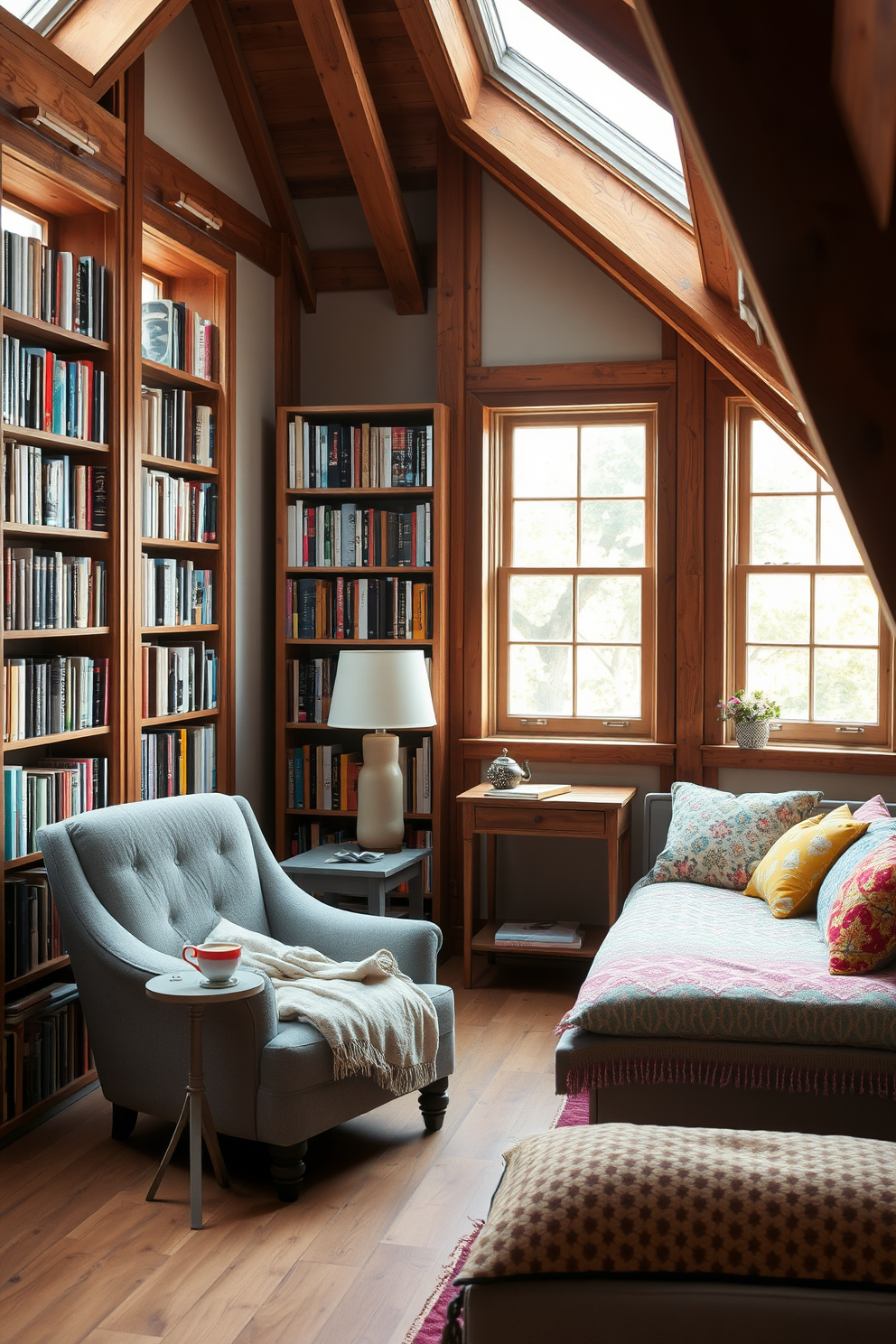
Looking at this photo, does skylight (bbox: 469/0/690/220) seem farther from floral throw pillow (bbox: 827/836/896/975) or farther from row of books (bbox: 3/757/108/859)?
row of books (bbox: 3/757/108/859)

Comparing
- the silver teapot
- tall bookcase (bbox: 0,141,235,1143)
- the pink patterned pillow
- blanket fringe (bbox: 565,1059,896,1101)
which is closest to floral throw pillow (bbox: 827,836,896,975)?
blanket fringe (bbox: 565,1059,896,1101)

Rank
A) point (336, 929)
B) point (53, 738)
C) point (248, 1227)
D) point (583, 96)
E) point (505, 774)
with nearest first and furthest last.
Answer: point (248, 1227)
point (53, 738)
point (336, 929)
point (583, 96)
point (505, 774)

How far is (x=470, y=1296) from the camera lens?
1793mm

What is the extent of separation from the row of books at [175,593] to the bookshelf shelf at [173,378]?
25.6 inches

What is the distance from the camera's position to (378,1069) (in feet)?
10.0

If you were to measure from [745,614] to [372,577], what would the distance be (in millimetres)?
1621

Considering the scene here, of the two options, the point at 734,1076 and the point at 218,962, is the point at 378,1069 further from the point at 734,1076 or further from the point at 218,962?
the point at 734,1076

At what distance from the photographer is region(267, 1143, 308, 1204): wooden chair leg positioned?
9.59ft

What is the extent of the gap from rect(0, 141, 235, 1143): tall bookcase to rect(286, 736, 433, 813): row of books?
66cm

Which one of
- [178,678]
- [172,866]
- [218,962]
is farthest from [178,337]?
[218,962]

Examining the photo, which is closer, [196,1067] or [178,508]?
[196,1067]

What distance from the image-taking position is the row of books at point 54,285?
3.38 meters

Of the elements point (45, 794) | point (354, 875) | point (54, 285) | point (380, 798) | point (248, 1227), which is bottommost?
point (248, 1227)

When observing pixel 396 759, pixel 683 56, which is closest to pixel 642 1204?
pixel 683 56
